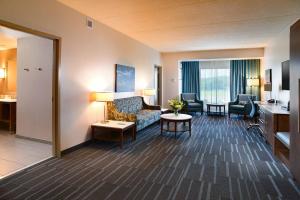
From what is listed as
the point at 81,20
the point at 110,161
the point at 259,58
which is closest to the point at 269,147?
the point at 110,161

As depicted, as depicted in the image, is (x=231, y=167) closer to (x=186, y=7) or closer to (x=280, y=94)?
(x=186, y=7)

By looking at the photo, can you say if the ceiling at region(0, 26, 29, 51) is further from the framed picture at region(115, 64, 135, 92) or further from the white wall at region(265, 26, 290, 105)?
the white wall at region(265, 26, 290, 105)

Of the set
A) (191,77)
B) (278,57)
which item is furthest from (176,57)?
(278,57)

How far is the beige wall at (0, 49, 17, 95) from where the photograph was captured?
19.0 feet

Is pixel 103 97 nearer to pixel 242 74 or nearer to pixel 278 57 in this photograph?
pixel 278 57

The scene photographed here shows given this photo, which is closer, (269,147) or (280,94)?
(269,147)

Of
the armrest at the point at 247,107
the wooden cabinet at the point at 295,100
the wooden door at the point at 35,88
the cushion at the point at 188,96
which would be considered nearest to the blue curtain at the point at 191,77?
the cushion at the point at 188,96

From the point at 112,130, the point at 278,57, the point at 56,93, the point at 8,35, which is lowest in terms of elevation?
the point at 112,130

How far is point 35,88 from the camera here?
421cm

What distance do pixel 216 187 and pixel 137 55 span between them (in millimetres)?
4754

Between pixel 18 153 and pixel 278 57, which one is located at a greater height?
pixel 278 57

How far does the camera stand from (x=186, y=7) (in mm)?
3557

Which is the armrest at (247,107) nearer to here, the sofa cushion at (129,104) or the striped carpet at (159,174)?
the striped carpet at (159,174)

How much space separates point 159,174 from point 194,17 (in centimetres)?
311
